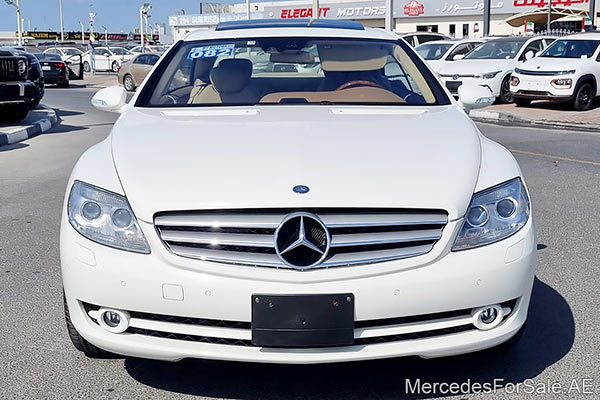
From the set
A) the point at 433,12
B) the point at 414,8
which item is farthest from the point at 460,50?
the point at 414,8

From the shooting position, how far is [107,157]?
3.41 meters

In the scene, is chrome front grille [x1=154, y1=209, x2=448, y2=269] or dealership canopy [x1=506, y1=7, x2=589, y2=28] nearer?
chrome front grille [x1=154, y1=209, x2=448, y2=269]

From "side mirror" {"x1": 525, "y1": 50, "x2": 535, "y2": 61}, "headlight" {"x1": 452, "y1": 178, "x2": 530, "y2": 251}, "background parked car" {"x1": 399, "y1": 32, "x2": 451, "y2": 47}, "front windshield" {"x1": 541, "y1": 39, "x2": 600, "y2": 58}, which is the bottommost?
"headlight" {"x1": 452, "y1": 178, "x2": 530, "y2": 251}

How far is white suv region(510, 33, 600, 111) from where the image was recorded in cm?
1658

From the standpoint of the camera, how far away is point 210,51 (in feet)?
15.8

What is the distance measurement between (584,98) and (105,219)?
15686 mm

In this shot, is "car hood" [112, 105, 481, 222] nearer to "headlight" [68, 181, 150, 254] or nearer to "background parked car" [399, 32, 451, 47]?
"headlight" [68, 181, 150, 254]

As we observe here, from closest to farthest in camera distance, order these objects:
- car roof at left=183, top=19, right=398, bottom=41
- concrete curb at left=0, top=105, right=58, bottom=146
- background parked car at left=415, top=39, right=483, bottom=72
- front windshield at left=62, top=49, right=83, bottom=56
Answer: car roof at left=183, top=19, right=398, bottom=41, concrete curb at left=0, top=105, right=58, bottom=146, background parked car at left=415, top=39, right=483, bottom=72, front windshield at left=62, top=49, right=83, bottom=56

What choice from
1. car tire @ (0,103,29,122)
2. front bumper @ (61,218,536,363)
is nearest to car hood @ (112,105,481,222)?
front bumper @ (61,218,536,363)

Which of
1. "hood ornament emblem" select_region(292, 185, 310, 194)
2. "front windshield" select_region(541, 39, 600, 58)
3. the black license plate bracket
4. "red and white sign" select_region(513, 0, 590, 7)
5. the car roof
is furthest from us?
"red and white sign" select_region(513, 0, 590, 7)

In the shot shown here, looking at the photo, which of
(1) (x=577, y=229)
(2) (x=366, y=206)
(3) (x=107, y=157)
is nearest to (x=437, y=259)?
(2) (x=366, y=206)

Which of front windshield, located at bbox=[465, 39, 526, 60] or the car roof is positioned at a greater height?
the car roof

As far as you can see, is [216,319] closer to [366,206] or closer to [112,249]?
[112,249]

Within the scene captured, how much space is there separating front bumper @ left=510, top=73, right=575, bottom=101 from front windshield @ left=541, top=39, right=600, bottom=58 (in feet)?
3.50
